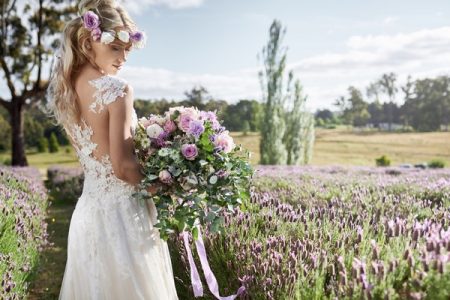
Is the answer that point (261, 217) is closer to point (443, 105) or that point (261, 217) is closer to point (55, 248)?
point (55, 248)

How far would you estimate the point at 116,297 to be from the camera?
305 centimetres

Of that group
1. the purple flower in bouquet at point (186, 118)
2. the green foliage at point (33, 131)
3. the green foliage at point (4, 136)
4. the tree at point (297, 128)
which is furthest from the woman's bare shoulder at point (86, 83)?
the green foliage at point (33, 131)

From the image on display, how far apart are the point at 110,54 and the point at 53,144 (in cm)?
4412

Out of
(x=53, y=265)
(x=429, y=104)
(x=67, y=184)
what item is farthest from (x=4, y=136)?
(x=429, y=104)

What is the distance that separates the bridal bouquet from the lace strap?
0.91 ft

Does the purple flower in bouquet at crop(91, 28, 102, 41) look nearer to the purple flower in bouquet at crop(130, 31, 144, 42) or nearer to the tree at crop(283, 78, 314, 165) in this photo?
the purple flower in bouquet at crop(130, 31, 144, 42)

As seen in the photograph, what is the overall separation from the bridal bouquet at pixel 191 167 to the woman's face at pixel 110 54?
0.43m

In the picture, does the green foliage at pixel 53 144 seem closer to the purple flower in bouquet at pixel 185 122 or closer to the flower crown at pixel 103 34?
the flower crown at pixel 103 34

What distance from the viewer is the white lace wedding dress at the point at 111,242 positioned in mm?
3029

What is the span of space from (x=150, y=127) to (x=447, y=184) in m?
5.20

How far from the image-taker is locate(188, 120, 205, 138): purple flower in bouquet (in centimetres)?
282

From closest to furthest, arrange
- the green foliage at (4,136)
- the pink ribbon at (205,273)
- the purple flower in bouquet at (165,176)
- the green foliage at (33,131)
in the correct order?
the purple flower in bouquet at (165,176), the pink ribbon at (205,273), the green foliage at (4,136), the green foliage at (33,131)

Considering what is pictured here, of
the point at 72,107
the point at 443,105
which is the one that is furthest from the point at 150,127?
the point at 443,105

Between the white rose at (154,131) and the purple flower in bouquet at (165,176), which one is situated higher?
the white rose at (154,131)
